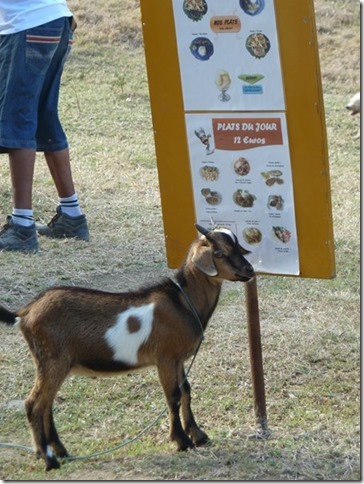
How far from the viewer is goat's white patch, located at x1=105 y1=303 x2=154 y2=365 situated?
13.7ft

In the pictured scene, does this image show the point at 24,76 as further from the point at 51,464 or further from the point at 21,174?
the point at 51,464

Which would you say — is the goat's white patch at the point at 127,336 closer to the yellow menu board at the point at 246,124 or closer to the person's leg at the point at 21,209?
the yellow menu board at the point at 246,124

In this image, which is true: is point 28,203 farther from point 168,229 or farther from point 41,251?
point 168,229

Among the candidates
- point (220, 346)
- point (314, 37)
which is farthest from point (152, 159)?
point (314, 37)

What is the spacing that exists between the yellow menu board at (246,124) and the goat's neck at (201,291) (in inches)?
14.9

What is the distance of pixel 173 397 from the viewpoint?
4258mm

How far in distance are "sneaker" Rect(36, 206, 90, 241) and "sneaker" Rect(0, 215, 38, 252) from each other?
0.33m

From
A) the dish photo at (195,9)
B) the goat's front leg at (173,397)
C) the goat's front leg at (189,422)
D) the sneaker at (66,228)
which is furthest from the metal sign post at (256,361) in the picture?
the sneaker at (66,228)

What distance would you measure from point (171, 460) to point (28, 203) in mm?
2955

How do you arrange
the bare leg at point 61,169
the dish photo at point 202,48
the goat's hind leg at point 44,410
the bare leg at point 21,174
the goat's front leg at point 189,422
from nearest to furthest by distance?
the goat's hind leg at point 44,410, the goat's front leg at point 189,422, the dish photo at point 202,48, the bare leg at point 21,174, the bare leg at point 61,169

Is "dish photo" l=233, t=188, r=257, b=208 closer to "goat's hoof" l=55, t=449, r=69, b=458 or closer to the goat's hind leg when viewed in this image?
the goat's hind leg

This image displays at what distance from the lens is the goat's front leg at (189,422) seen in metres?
4.38

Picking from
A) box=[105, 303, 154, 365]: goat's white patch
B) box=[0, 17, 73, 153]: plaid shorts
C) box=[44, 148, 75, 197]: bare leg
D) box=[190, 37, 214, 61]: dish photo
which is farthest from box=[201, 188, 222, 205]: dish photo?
box=[44, 148, 75, 197]: bare leg

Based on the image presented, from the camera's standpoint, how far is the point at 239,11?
435 centimetres
